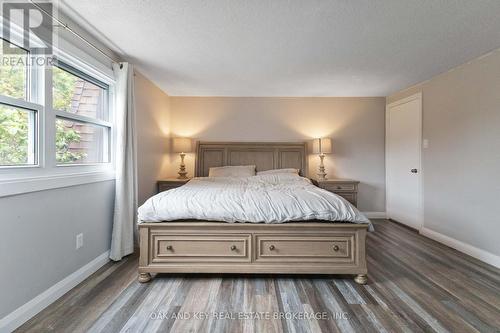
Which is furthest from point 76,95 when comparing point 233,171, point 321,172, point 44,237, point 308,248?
point 321,172

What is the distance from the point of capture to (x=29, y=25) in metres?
1.61

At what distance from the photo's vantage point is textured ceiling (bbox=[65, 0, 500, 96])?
5.81 ft

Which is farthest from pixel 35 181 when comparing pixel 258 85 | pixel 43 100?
pixel 258 85

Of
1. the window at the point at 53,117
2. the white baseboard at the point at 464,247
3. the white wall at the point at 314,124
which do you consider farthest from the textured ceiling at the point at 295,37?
the white baseboard at the point at 464,247

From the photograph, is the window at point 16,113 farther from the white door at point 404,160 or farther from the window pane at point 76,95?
the white door at point 404,160

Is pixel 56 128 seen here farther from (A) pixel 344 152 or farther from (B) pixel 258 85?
(A) pixel 344 152

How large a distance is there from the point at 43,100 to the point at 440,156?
460cm

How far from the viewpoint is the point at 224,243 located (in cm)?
208

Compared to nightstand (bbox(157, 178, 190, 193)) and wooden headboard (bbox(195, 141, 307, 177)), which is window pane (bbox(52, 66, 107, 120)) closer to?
nightstand (bbox(157, 178, 190, 193))

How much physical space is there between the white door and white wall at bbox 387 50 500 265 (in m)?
0.16

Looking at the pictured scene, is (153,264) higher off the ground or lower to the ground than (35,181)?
lower

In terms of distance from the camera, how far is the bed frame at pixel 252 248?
2.06 m

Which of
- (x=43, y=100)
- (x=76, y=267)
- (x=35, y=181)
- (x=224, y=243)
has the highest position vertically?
(x=43, y=100)

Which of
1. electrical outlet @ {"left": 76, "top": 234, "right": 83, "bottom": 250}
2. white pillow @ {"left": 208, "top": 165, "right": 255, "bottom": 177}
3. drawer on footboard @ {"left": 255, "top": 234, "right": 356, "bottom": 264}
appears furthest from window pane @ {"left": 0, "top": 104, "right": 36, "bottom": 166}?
white pillow @ {"left": 208, "top": 165, "right": 255, "bottom": 177}
